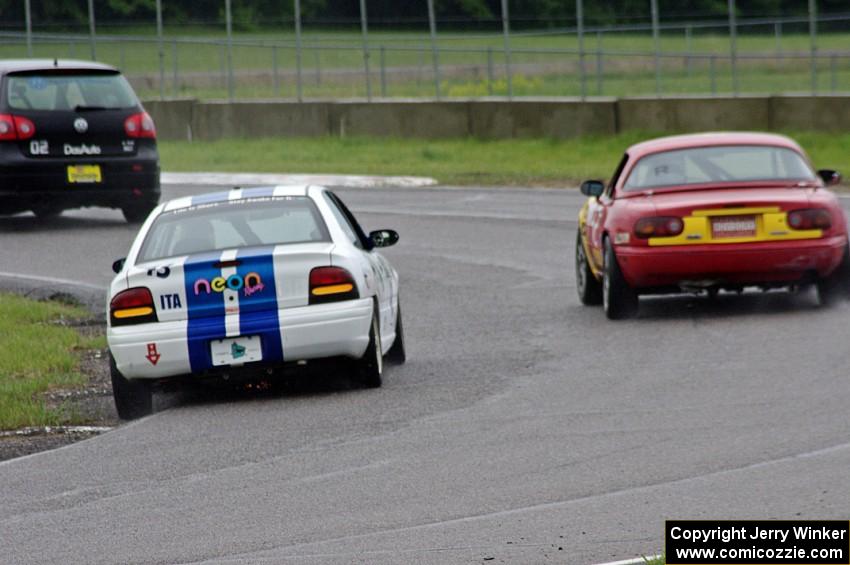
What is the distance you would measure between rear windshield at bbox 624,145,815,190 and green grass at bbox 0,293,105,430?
14.2ft

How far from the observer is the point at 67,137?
2097cm

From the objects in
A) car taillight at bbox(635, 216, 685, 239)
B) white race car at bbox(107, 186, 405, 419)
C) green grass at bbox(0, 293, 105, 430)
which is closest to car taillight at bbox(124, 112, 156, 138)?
green grass at bbox(0, 293, 105, 430)

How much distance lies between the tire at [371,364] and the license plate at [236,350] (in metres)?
0.65

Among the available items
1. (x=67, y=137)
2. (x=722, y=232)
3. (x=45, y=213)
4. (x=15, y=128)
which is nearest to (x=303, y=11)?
(x=45, y=213)

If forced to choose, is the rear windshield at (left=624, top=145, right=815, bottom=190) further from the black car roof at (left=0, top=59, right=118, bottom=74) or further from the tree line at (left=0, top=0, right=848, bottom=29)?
the tree line at (left=0, top=0, right=848, bottom=29)

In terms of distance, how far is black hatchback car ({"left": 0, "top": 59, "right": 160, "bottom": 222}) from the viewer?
20.9 metres

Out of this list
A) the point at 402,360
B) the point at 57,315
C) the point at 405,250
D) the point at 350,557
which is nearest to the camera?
the point at 350,557

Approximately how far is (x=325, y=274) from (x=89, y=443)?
1.82m

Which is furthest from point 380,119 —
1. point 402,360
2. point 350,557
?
point 350,557

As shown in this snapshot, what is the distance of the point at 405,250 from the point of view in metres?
20.2

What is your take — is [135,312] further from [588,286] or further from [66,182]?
[66,182]

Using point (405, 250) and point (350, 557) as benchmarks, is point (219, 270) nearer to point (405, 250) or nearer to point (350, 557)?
point (350, 557)

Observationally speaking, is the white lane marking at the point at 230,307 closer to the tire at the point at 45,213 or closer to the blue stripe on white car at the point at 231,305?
the blue stripe on white car at the point at 231,305

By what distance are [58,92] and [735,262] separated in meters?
10.2
